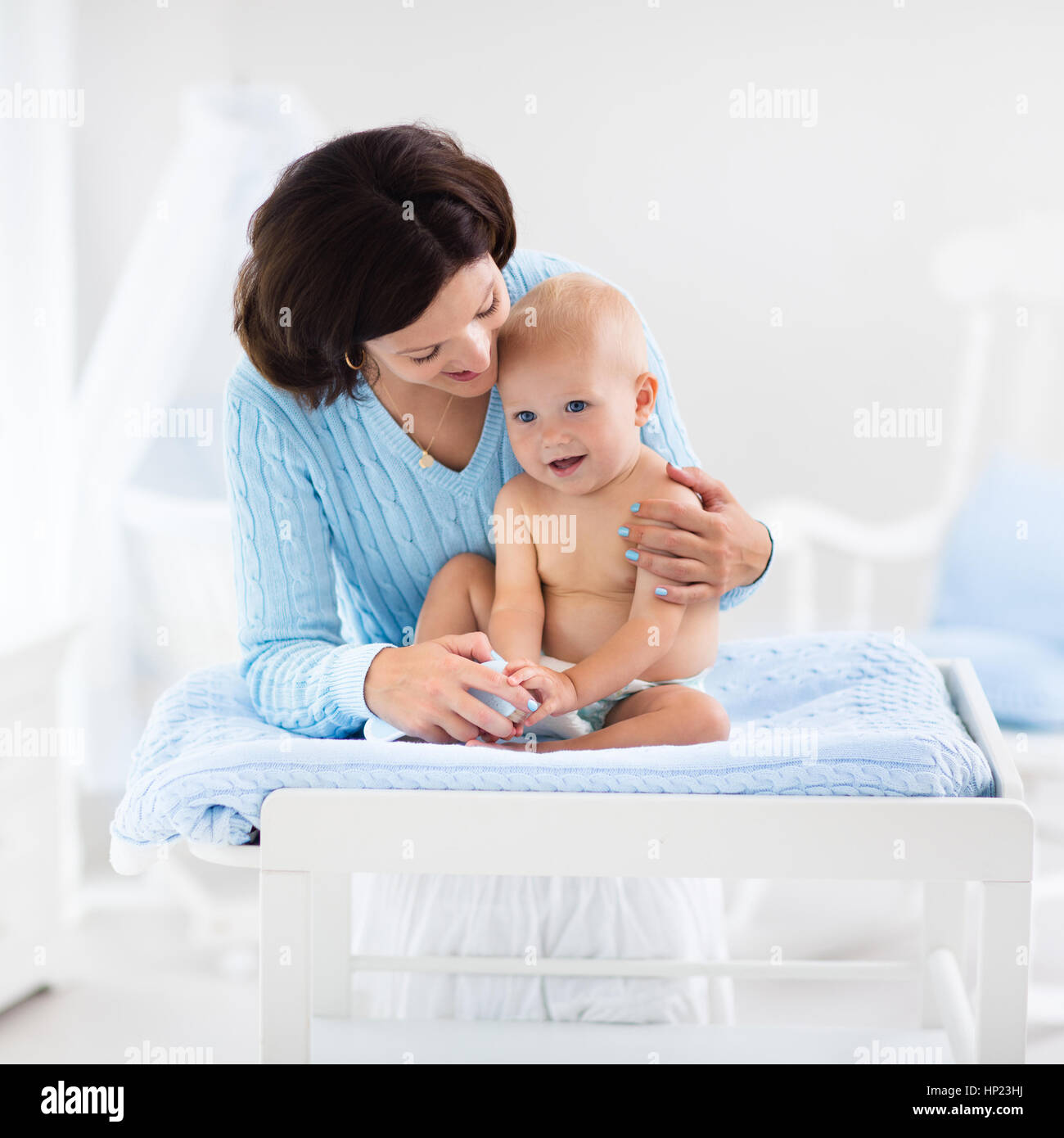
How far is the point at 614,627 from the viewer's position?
3.64 feet

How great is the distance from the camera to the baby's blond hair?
1.04 metres

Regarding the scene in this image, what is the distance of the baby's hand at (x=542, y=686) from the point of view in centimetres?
96

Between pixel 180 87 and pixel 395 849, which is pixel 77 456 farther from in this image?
pixel 395 849

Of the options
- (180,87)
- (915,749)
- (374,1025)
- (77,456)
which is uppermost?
(180,87)

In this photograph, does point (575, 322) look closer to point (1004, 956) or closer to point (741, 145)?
point (1004, 956)

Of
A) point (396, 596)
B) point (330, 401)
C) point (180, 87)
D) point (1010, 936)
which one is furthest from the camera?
point (180, 87)

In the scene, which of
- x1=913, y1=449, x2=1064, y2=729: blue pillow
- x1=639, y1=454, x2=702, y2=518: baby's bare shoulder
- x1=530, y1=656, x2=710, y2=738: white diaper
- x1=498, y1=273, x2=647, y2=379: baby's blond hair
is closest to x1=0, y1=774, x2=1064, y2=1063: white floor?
x1=913, y1=449, x2=1064, y2=729: blue pillow

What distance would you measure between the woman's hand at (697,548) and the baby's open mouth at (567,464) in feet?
0.22

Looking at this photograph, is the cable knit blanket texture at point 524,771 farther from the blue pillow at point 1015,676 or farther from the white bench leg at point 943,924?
the blue pillow at point 1015,676

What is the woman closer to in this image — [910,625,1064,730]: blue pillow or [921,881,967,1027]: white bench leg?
[921,881,967,1027]: white bench leg

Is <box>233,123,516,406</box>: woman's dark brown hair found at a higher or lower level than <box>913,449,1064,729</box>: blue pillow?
higher

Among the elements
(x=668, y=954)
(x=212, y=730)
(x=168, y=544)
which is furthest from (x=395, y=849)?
(x=168, y=544)

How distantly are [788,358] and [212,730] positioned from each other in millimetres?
2356

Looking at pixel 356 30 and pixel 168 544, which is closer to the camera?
pixel 168 544
